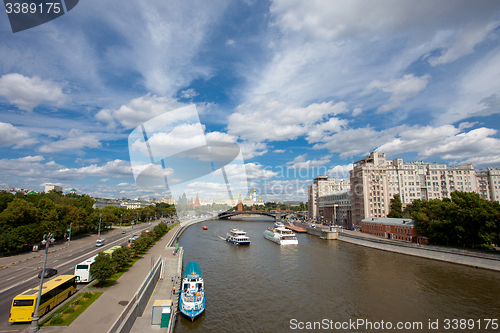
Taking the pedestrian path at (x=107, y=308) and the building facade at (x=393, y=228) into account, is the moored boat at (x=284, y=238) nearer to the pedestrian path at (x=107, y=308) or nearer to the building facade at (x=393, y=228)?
the building facade at (x=393, y=228)

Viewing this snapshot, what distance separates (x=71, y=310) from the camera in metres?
12.6

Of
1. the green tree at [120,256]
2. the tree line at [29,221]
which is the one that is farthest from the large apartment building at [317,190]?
the green tree at [120,256]

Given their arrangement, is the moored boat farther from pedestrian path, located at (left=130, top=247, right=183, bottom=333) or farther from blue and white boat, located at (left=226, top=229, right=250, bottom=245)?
pedestrian path, located at (left=130, top=247, right=183, bottom=333)

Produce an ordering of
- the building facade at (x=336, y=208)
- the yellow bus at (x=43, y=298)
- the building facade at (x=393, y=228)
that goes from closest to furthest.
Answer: the yellow bus at (x=43, y=298) → the building facade at (x=393, y=228) → the building facade at (x=336, y=208)

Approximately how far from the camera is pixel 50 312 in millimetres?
12727

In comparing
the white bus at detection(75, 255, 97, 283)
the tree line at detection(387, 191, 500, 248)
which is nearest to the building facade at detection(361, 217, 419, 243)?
the tree line at detection(387, 191, 500, 248)

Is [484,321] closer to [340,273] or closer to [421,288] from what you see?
[421,288]

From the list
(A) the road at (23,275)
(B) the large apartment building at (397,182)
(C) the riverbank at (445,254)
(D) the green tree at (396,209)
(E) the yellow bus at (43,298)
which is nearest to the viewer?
(E) the yellow bus at (43,298)

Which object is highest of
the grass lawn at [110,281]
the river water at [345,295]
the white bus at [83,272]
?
the white bus at [83,272]

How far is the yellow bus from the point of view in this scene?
11.3 meters

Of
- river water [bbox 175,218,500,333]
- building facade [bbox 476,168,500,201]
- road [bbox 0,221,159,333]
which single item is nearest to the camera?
road [bbox 0,221,159,333]

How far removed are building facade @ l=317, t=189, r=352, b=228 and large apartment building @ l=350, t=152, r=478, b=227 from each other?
10230 mm

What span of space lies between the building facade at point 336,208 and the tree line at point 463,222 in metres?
32.3

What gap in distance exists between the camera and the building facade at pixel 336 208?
2928 inches
